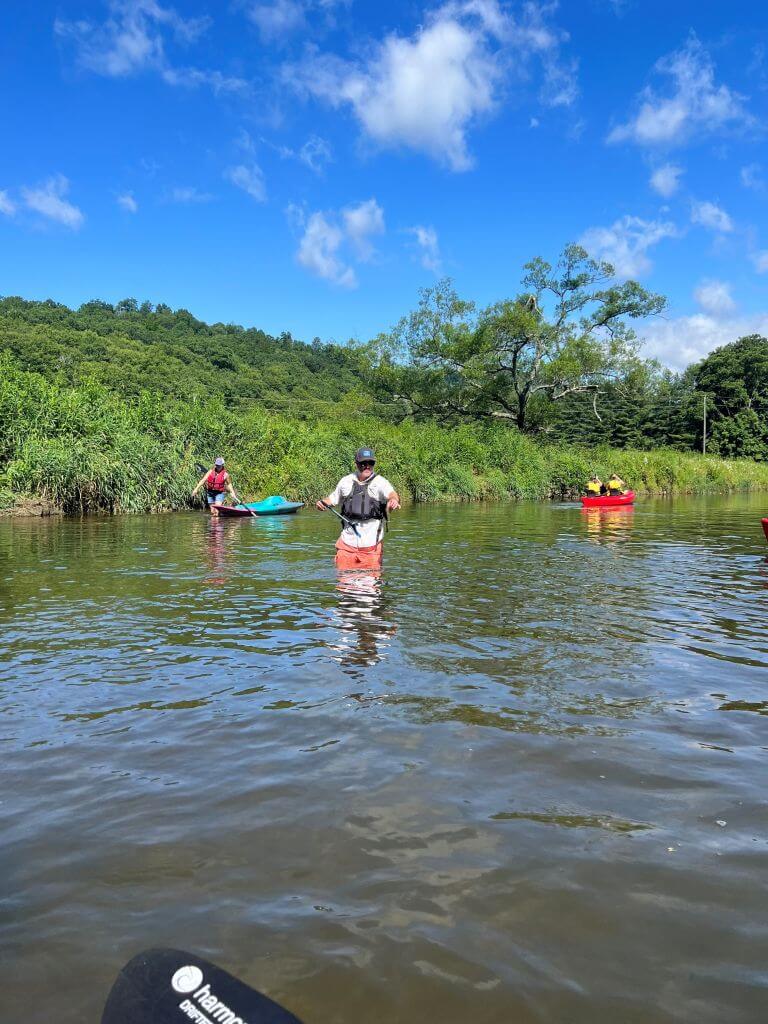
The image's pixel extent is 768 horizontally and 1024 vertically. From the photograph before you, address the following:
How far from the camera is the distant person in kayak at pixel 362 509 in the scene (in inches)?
395

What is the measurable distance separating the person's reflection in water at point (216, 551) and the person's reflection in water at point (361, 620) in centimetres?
173

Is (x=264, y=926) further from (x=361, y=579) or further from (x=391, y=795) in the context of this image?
(x=361, y=579)

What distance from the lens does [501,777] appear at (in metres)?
3.87

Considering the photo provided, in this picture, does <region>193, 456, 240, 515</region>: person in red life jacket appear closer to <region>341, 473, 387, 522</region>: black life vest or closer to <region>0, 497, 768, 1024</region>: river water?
<region>341, 473, 387, 522</region>: black life vest

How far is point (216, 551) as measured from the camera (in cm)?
1354

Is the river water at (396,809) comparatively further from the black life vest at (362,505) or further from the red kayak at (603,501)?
the red kayak at (603,501)

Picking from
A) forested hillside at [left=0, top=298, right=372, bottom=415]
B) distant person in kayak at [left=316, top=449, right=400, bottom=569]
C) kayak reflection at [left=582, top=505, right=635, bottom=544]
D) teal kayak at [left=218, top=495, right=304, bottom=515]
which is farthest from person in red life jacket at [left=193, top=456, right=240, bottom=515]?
forested hillside at [left=0, top=298, right=372, bottom=415]

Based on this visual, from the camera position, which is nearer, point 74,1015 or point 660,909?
point 74,1015

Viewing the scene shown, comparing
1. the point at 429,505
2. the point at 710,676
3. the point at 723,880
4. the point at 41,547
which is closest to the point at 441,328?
the point at 429,505

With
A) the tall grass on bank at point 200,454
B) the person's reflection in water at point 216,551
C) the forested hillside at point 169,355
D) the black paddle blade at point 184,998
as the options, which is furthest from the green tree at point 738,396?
the black paddle blade at point 184,998

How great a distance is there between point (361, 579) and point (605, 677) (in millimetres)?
4799

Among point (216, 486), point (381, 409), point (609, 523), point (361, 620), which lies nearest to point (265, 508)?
point (216, 486)

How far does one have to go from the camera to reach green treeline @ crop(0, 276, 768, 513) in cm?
2216

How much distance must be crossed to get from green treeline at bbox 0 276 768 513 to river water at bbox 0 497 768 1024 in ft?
50.9
